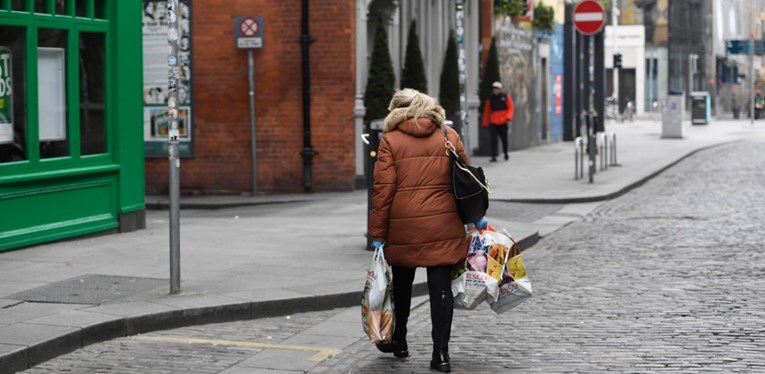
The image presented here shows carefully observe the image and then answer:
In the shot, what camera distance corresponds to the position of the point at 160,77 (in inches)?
768

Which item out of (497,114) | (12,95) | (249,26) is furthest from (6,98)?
(497,114)

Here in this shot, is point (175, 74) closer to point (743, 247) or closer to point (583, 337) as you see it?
point (583, 337)

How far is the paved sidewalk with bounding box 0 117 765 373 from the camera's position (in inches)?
337

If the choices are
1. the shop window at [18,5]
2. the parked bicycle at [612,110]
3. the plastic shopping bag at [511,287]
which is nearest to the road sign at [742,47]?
the parked bicycle at [612,110]

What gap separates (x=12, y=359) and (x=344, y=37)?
1247 centimetres

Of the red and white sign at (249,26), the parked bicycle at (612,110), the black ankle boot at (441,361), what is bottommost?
the black ankle boot at (441,361)

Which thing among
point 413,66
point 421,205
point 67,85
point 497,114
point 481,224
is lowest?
point 481,224

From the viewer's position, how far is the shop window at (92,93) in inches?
530

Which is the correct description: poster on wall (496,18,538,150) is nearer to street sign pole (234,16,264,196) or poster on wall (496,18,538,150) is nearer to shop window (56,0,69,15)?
street sign pole (234,16,264,196)

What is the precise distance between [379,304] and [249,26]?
12259mm

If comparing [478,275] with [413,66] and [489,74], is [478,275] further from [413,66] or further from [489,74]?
[489,74]

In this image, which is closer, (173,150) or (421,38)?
(173,150)

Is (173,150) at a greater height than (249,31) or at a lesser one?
lesser

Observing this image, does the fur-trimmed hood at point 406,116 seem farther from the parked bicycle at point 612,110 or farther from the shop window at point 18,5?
the parked bicycle at point 612,110
